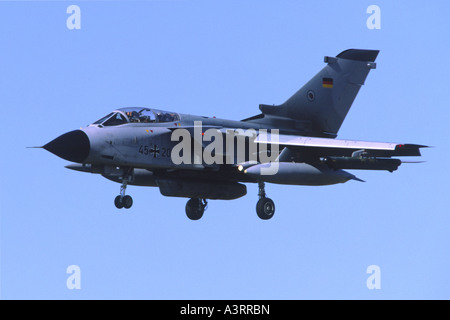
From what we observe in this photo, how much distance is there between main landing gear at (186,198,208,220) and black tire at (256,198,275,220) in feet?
6.65

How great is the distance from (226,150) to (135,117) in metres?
2.52

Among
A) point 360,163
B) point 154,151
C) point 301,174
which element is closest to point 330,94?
point 360,163

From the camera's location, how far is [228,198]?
2384 cm

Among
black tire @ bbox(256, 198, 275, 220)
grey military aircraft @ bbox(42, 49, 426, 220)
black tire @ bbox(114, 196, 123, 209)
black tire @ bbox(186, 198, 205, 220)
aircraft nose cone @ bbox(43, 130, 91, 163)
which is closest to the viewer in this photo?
aircraft nose cone @ bbox(43, 130, 91, 163)

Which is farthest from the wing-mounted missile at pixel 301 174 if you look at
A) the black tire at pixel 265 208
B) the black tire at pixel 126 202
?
the black tire at pixel 126 202

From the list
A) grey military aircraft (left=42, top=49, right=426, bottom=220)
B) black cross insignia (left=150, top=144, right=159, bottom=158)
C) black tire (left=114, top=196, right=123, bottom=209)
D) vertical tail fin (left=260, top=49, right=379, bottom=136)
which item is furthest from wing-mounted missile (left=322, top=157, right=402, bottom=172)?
black tire (left=114, top=196, right=123, bottom=209)

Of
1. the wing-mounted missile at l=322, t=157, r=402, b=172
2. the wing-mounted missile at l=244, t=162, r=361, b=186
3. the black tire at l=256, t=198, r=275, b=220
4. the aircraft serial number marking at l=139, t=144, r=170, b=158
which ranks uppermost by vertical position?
the aircraft serial number marking at l=139, t=144, r=170, b=158

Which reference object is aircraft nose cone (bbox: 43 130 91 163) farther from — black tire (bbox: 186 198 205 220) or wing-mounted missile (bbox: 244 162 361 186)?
black tire (bbox: 186 198 205 220)

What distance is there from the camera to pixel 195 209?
24.6 m

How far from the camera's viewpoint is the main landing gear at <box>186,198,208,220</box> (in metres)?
24.6

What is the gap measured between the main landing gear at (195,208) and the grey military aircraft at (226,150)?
0.03 m

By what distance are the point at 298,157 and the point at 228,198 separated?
2.27m

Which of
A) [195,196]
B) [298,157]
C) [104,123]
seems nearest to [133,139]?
[104,123]

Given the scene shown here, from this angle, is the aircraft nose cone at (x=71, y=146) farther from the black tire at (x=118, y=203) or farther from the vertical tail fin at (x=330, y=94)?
the vertical tail fin at (x=330, y=94)
